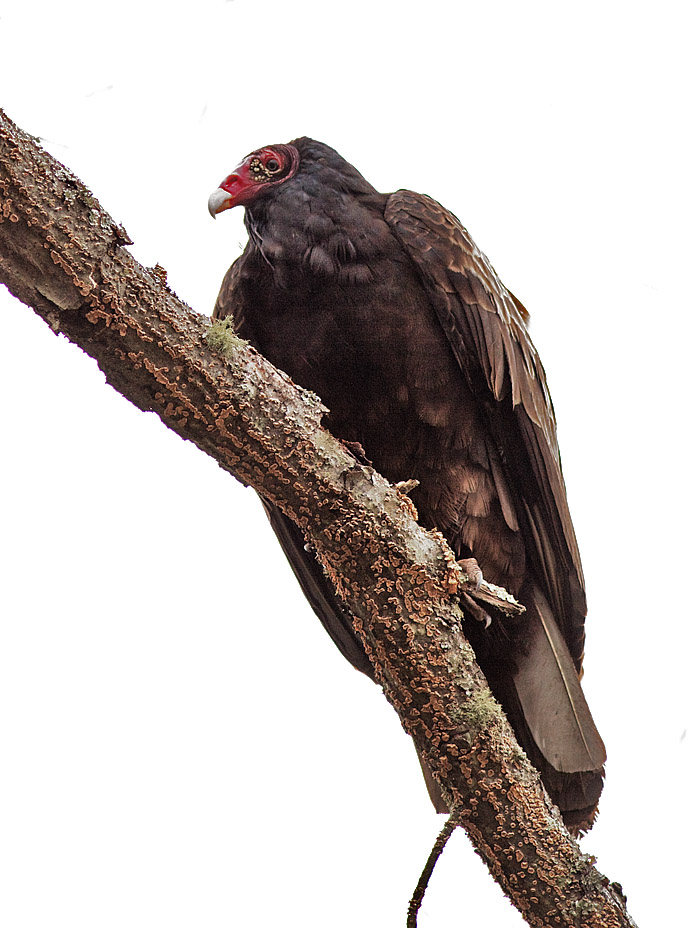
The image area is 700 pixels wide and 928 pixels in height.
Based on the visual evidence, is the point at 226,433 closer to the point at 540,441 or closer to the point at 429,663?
the point at 429,663

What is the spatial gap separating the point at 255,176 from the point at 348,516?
1.21 m

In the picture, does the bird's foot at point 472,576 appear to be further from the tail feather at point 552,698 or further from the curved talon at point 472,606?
the tail feather at point 552,698

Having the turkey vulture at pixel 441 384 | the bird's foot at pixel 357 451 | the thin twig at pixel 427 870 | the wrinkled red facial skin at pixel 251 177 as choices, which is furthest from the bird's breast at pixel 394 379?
the thin twig at pixel 427 870

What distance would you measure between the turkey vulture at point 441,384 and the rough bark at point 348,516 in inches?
11.7

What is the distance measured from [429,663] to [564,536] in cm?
70

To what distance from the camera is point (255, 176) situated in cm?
270

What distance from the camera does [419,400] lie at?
2.43 m

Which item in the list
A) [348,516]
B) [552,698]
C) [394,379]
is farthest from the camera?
[552,698]

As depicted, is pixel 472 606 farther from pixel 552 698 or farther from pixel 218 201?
pixel 218 201

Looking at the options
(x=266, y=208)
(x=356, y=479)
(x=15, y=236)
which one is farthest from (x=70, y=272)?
(x=266, y=208)

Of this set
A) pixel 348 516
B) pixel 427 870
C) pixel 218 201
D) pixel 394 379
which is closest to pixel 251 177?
pixel 218 201

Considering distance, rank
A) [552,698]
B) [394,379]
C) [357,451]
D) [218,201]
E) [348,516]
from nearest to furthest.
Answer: [348,516], [357,451], [394,379], [552,698], [218,201]

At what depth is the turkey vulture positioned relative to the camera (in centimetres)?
241

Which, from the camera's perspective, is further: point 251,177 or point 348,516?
point 251,177
